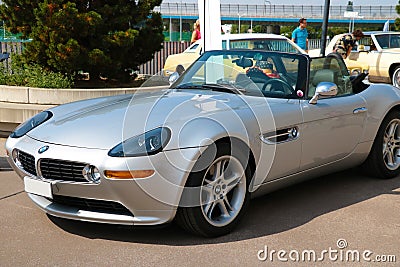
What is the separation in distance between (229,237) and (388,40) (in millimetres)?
12428

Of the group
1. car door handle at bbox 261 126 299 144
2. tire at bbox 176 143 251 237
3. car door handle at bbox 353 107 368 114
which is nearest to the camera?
tire at bbox 176 143 251 237

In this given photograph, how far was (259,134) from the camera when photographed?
4191 mm

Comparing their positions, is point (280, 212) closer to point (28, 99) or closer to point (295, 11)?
point (28, 99)

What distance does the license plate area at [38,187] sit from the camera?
12.5ft

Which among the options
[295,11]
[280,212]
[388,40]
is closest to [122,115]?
[280,212]

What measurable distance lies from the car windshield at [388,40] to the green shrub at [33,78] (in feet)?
30.5

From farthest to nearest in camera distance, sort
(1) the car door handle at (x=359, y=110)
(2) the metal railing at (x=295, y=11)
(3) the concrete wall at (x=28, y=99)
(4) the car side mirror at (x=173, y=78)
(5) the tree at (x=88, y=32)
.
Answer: (2) the metal railing at (x=295, y=11), (5) the tree at (x=88, y=32), (3) the concrete wall at (x=28, y=99), (4) the car side mirror at (x=173, y=78), (1) the car door handle at (x=359, y=110)

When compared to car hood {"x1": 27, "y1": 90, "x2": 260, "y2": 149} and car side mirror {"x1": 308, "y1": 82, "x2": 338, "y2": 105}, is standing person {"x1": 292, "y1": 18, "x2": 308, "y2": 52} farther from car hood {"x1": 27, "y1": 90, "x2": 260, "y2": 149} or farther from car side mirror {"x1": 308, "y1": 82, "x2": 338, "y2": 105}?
car hood {"x1": 27, "y1": 90, "x2": 260, "y2": 149}

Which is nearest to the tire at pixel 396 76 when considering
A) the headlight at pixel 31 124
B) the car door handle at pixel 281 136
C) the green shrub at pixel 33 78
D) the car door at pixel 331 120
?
the green shrub at pixel 33 78

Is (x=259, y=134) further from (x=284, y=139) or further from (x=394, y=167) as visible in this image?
(x=394, y=167)

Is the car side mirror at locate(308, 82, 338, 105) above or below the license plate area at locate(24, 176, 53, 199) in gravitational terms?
above

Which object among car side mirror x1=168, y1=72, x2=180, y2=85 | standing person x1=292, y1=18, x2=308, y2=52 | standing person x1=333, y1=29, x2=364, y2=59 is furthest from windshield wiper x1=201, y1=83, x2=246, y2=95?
standing person x1=292, y1=18, x2=308, y2=52

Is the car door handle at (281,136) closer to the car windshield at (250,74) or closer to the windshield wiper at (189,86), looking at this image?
the car windshield at (250,74)

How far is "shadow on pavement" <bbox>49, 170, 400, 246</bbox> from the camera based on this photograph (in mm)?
4012
